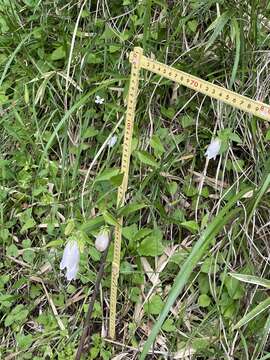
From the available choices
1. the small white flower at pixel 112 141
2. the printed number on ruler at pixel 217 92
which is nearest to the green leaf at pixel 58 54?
the small white flower at pixel 112 141

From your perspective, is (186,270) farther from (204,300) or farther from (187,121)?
(187,121)

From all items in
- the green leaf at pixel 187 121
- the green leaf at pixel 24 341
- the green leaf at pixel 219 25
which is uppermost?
the green leaf at pixel 219 25

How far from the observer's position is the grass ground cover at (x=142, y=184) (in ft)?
5.92

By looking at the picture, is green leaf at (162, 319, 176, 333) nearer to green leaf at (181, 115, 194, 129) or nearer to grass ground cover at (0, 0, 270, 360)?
grass ground cover at (0, 0, 270, 360)

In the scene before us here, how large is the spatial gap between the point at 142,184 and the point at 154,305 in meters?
0.37

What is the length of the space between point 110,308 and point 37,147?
0.66 metres

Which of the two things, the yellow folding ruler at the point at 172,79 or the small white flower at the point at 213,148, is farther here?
the small white flower at the point at 213,148

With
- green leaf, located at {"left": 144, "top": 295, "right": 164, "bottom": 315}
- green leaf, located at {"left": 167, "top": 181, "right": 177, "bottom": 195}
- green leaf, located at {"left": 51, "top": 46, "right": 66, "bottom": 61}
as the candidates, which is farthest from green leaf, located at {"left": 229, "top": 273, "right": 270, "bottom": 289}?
green leaf, located at {"left": 51, "top": 46, "right": 66, "bottom": 61}

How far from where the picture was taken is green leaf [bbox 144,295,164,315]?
72.0 inches

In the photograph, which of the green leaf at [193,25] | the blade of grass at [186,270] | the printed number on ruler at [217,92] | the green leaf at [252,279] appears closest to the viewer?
the printed number on ruler at [217,92]

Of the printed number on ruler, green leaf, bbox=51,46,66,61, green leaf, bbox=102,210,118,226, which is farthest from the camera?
green leaf, bbox=51,46,66,61

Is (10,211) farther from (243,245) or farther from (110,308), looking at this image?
(243,245)

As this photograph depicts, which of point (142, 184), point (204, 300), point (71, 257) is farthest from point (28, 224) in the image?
point (204, 300)

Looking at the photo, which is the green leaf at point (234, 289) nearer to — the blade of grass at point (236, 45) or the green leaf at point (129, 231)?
the green leaf at point (129, 231)
